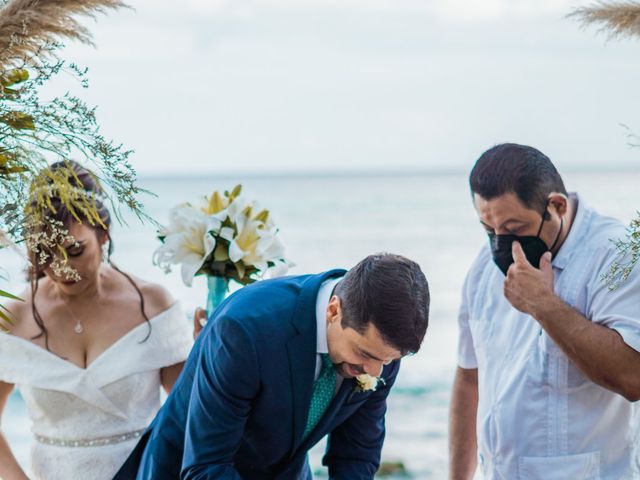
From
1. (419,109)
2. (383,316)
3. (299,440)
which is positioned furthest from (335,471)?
(419,109)

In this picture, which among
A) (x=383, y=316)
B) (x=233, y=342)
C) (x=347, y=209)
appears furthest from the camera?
(x=347, y=209)

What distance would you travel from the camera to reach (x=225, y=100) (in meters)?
27.8

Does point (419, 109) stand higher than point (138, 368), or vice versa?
point (138, 368)

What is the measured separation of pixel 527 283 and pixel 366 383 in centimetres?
57

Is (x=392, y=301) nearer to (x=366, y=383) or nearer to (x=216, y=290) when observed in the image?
(x=366, y=383)

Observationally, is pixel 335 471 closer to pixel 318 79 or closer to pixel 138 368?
pixel 138 368

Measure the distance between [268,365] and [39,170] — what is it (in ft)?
2.35

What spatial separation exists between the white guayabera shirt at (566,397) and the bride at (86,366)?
3.95 ft

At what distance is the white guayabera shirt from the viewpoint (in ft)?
8.37

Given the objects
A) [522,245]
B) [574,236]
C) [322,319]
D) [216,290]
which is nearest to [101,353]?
[216,290]

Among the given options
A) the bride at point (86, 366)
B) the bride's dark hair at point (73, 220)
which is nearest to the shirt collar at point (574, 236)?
the bride's dark hair at point (73, 220)

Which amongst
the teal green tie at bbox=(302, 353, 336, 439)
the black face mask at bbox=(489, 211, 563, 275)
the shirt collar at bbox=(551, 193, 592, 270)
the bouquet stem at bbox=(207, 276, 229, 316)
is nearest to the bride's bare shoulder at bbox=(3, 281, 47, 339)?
the bouquet stem at bbox=(207, 276, 229, 316)

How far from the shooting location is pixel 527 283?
2.59 metres

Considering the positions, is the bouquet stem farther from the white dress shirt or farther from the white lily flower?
the white dress shirt
